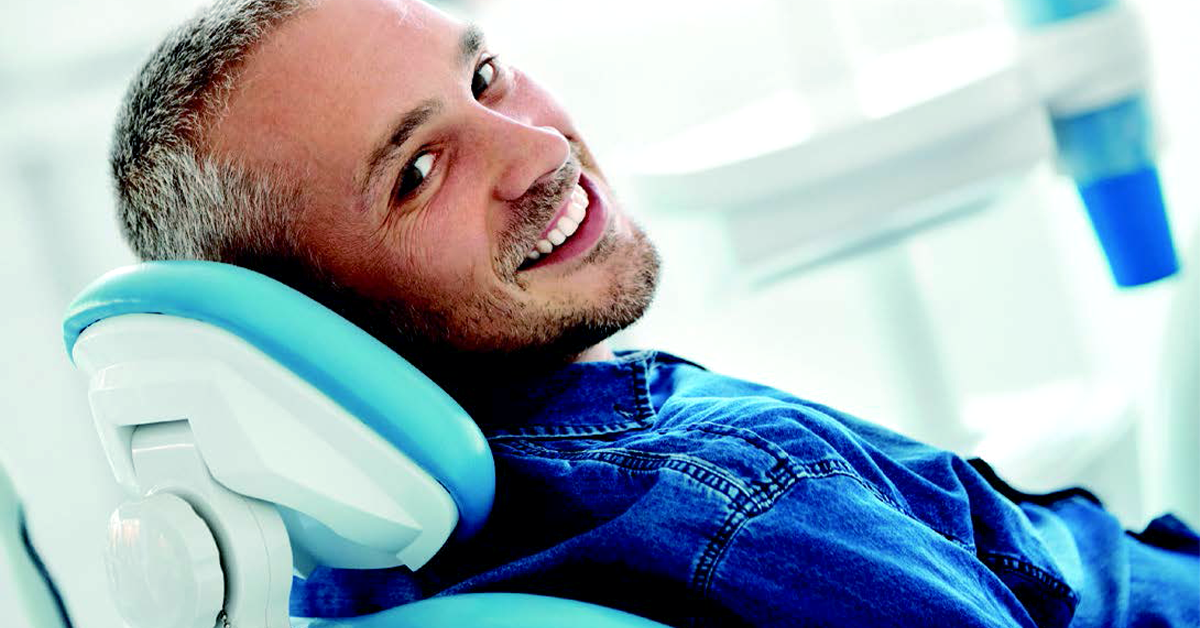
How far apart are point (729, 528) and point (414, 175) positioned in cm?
39

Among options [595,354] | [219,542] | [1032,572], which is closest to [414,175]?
[595,354]

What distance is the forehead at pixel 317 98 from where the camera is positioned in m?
0.91

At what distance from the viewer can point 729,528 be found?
2.31 ft

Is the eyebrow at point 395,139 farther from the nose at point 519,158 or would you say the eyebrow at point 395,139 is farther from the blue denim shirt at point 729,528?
the blue denim shirt at point 729,528

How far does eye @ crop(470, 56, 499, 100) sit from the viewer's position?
1.03 metres

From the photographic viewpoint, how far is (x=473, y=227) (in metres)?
0.94

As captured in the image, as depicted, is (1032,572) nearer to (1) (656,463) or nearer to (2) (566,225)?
(1) (656,463)

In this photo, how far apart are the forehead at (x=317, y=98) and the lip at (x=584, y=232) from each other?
153 millimetres

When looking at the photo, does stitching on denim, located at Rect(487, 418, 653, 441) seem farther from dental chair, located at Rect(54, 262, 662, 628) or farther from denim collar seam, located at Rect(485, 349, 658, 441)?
dental chair, located at Rect(54, 262, 662, 628)

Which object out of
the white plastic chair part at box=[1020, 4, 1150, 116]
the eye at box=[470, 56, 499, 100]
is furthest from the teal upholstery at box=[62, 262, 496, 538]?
the white plastic chair part at box=[1020, 4, 1150, 116]

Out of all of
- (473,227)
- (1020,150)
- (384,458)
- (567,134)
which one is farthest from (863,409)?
(384,458)

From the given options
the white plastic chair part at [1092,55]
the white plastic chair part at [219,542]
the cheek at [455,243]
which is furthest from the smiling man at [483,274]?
the white plastic chair part at [1092,55]

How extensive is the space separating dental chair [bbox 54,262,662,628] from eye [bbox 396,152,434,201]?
0.75 feet

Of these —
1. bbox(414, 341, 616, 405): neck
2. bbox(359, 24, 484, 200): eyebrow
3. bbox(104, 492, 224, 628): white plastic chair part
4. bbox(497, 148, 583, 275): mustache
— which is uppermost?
bbox(359, 24, 484, 200): eyebrow
